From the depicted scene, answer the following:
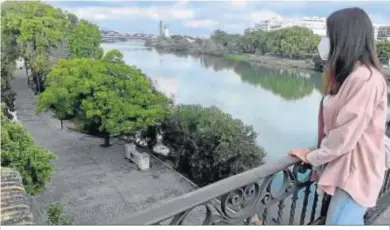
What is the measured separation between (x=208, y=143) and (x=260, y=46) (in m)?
37.2

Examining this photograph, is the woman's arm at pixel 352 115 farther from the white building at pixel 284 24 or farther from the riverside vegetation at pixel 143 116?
the white building at pixel 284 24

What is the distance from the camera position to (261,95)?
85.3ft

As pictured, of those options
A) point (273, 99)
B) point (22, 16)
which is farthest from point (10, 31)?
point (273, 99)

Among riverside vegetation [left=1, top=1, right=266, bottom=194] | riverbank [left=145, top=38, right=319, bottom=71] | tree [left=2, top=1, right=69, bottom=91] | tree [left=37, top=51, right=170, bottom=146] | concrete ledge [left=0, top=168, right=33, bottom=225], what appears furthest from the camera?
riverbank [left=145, top=38, right=319, bottom=71]

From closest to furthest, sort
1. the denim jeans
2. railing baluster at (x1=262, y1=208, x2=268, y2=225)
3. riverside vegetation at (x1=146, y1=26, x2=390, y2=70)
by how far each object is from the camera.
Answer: the denim jeans → railing baluster at (x1=262, y1=208, x2=268, y2=225) → riverside vegetation at (x1=146, y1=26, x2=390, y2=70)

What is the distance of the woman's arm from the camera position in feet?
3.92

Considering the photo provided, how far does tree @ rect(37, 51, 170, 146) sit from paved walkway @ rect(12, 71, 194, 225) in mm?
1041

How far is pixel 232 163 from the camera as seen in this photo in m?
10.2

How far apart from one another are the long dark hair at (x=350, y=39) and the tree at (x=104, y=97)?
33.1 ft

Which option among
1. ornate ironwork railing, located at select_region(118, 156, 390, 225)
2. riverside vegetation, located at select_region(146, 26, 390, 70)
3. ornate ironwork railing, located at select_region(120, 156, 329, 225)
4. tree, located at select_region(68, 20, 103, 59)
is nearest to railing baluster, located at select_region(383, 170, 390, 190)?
ornate ironwork railing, located at select_region(118, 156, 390, 225)

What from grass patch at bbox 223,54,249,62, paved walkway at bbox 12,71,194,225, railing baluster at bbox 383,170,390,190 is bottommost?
paved walkway at bbox 12,71,194,225

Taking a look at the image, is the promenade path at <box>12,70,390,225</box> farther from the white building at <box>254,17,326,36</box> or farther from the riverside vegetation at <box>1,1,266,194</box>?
the white building at <box>254,17,326,36</box>

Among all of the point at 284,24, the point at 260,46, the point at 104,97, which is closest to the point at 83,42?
the point at 104,97

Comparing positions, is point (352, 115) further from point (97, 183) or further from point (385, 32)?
point (385, 32)
